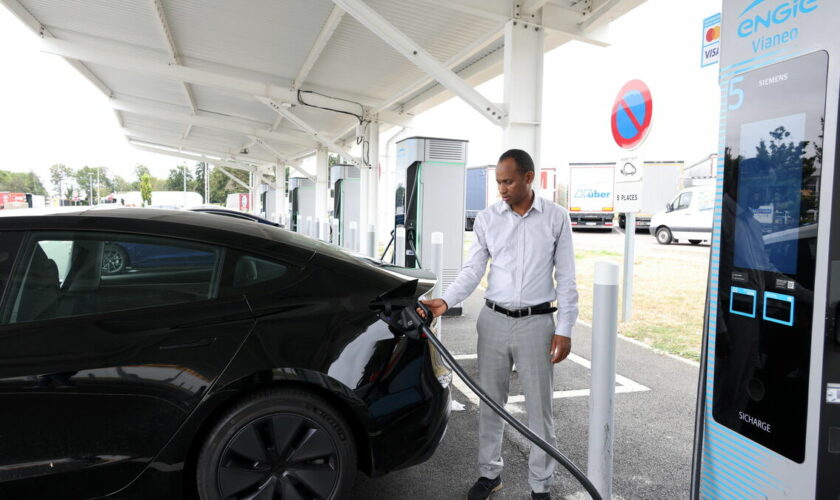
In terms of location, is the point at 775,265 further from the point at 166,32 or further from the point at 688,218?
the point at 688,218

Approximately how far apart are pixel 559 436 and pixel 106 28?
10.8 metres

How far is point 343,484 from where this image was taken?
2.46 m

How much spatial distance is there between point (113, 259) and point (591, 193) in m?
29.2

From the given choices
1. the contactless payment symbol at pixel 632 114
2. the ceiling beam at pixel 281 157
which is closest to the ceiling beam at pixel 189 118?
the ceiling beam at pixel 281 157

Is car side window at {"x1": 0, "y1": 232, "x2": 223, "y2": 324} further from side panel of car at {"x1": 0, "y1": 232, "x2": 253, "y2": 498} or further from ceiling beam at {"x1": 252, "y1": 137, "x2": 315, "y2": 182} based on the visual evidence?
ceiling beam at {"x1": 252, "y1": 137, "x2": 315, "y2": 182}

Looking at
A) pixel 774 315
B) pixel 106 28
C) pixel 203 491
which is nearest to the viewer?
A: pixel 774 315

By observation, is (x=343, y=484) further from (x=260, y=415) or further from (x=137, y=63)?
(x=137, y=63)

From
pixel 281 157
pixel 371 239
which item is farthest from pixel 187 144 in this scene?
pixel 371 239

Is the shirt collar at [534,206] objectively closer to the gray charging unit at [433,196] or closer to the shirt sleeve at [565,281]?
the shirt sleeve at [565,281]

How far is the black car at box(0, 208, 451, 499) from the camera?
218 cm

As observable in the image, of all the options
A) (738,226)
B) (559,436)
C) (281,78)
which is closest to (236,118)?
(281,78)

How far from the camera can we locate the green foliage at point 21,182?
9456cm

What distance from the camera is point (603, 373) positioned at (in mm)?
2473

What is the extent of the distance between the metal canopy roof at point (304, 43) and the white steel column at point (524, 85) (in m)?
0.14
